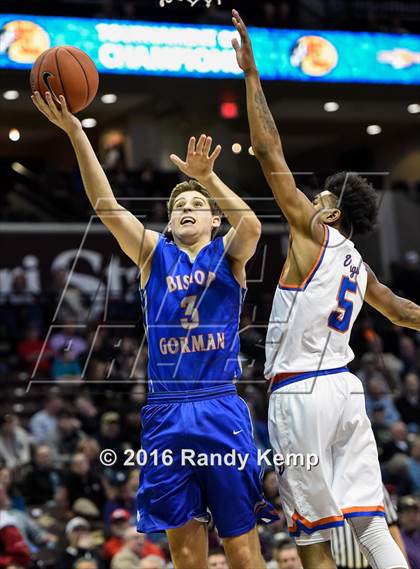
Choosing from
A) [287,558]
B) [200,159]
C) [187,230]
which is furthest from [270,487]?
[200,159]

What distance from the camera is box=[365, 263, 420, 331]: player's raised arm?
19.2 ft

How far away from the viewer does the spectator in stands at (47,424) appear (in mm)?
12352

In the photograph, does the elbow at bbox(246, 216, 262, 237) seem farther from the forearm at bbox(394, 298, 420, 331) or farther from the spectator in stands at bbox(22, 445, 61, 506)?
the spectator in stands at bbox(22, 445, 61, 506)

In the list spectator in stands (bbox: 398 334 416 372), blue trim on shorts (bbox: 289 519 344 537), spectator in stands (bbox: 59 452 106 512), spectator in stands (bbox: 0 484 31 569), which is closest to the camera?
blue trim on shorts (bbox: 289 519 344 537)

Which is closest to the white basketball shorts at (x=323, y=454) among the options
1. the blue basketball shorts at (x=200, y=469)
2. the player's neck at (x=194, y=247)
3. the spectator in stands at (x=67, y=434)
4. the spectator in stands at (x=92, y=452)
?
the blue basketball shorts at (x=200, y=469)

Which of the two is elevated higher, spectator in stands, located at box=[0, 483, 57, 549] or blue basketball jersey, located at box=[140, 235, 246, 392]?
blue basketball jersey, located at box=[140, 235, 246, 392]

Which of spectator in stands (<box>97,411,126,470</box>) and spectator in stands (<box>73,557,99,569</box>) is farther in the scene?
spectator in stands (<box>97,411,126,470</box>)

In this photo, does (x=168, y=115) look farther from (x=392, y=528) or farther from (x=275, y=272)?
(x=392, y=528)

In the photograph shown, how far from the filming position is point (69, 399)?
44.6 feet

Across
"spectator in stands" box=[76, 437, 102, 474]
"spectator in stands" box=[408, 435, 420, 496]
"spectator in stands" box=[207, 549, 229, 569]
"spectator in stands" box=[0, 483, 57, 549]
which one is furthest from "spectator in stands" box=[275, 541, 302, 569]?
"spectator in stands" box=[408, 435, 420, 496]

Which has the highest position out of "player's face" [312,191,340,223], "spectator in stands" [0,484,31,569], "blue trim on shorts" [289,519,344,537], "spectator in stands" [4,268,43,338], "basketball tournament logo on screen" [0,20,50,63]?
"basketball tournament logo on screen" [0,20,50,63]

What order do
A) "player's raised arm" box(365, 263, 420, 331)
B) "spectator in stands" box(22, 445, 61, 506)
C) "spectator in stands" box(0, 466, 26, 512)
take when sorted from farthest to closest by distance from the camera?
"spectator in stands" box(22, 445, 61, 506) < "spectator in stands" box(0, 466, 26, 512) < "player's raised arm" box(365, 263, 420, 331)

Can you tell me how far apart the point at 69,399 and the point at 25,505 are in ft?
8.94

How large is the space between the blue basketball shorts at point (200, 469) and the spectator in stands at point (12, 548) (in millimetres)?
4275
